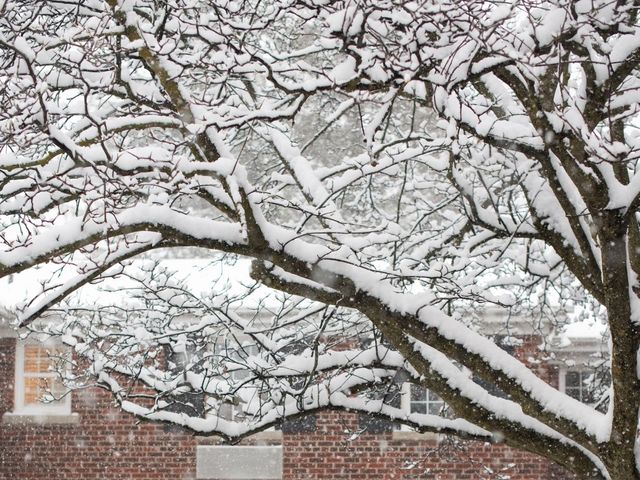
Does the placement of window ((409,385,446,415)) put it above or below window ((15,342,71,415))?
below

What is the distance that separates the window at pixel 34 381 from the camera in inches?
584

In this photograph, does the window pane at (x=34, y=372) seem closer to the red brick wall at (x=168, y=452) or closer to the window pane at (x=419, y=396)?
the red brick wall at (x=168, y=452)

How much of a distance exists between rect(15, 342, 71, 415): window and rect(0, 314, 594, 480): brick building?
0.8 inches

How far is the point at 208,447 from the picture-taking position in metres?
14.3

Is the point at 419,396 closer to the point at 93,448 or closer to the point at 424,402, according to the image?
the point at 424,402

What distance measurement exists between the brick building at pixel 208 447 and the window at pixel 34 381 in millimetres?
20

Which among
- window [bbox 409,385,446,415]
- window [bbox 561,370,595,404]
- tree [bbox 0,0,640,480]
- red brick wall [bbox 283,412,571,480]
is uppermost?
tree [bbox 0,0,640,480]

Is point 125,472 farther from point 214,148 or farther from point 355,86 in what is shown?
point 355,86

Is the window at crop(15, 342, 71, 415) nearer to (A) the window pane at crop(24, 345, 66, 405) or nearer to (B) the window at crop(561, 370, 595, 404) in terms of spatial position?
(A) the window pane at crop(24, 345, 66, 405)

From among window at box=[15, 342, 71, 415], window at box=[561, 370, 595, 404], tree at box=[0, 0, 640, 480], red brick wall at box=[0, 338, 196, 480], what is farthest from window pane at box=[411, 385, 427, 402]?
tree at box=[0, 0, 640, 480]

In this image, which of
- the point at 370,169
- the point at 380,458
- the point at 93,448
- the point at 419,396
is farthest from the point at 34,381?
the point at 370,169

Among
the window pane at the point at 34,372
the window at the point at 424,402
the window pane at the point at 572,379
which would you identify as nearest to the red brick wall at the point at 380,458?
the window at the point at 424,402

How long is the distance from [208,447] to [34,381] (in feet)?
11.0

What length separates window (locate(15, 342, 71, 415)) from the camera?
14.8 metres
